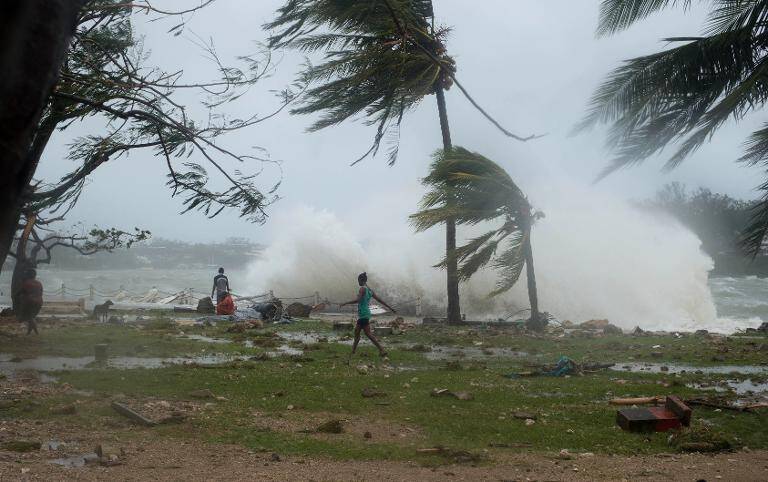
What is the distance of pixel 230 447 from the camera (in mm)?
6004

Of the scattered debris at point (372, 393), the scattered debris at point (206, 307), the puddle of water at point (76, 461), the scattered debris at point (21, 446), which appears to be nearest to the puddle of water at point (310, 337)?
the scattered debris at point (372, 393)

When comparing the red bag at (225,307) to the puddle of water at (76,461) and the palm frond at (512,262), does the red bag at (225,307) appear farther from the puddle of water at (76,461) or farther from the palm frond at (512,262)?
the puddle of water at (76,461)

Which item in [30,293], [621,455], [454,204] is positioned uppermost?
[454,204]

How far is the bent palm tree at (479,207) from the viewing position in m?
18.0

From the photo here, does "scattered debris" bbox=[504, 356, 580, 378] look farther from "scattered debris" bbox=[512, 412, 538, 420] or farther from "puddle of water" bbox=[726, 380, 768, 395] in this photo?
"scattered debris" bbox=[512, 412, 538, 420]

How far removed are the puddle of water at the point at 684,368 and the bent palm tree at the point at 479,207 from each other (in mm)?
6363

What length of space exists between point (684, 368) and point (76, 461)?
363 inches

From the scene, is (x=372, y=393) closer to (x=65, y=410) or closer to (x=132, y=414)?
(x=132, y=414)

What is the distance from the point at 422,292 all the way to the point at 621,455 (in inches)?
1097

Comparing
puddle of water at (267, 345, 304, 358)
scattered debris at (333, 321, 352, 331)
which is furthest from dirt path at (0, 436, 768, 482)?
scattered debris at (333, 321, 352, 331)

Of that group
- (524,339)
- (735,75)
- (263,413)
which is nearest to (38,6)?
(263,413)

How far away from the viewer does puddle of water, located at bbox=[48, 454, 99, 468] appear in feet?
17.5

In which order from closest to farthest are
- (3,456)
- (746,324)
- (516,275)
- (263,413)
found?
1. (3,456)
2. (263,413)
3. (516,275)
4. (746,324)

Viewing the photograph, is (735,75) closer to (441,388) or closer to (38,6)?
(441,388)
